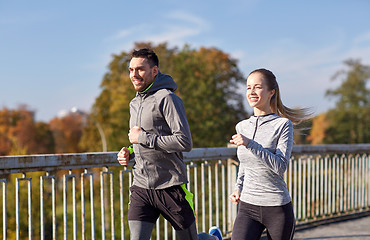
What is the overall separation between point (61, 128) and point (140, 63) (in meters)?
69.0

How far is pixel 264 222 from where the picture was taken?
3.29 metres

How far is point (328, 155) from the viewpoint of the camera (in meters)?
7.76

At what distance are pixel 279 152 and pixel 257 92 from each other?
0.45 m

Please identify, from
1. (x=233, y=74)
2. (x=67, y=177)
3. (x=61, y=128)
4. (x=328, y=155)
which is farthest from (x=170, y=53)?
(x=61, y=128)

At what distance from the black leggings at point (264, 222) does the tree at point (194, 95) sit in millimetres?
29058

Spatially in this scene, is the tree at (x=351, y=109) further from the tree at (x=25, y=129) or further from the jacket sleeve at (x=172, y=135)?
the jacket sleeve at (x=172, y=135)

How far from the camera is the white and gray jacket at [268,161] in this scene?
3.17m

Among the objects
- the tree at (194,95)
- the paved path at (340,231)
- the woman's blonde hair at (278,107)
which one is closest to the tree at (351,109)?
the tree at (194,95)

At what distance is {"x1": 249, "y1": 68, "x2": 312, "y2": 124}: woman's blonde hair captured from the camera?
11.2 ft

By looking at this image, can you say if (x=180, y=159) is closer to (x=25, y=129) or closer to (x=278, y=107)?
(x=278, y=107)

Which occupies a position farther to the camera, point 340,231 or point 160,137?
point 340,231

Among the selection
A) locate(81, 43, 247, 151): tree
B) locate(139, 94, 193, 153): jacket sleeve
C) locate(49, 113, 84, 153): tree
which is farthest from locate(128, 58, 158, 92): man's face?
locate(49, 113, 84, 153): tree

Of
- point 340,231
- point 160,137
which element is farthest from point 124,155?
point 340,231

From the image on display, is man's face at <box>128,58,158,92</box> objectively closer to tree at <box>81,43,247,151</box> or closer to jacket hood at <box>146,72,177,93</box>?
jacket hood at <box>146,72,177,93</box>
